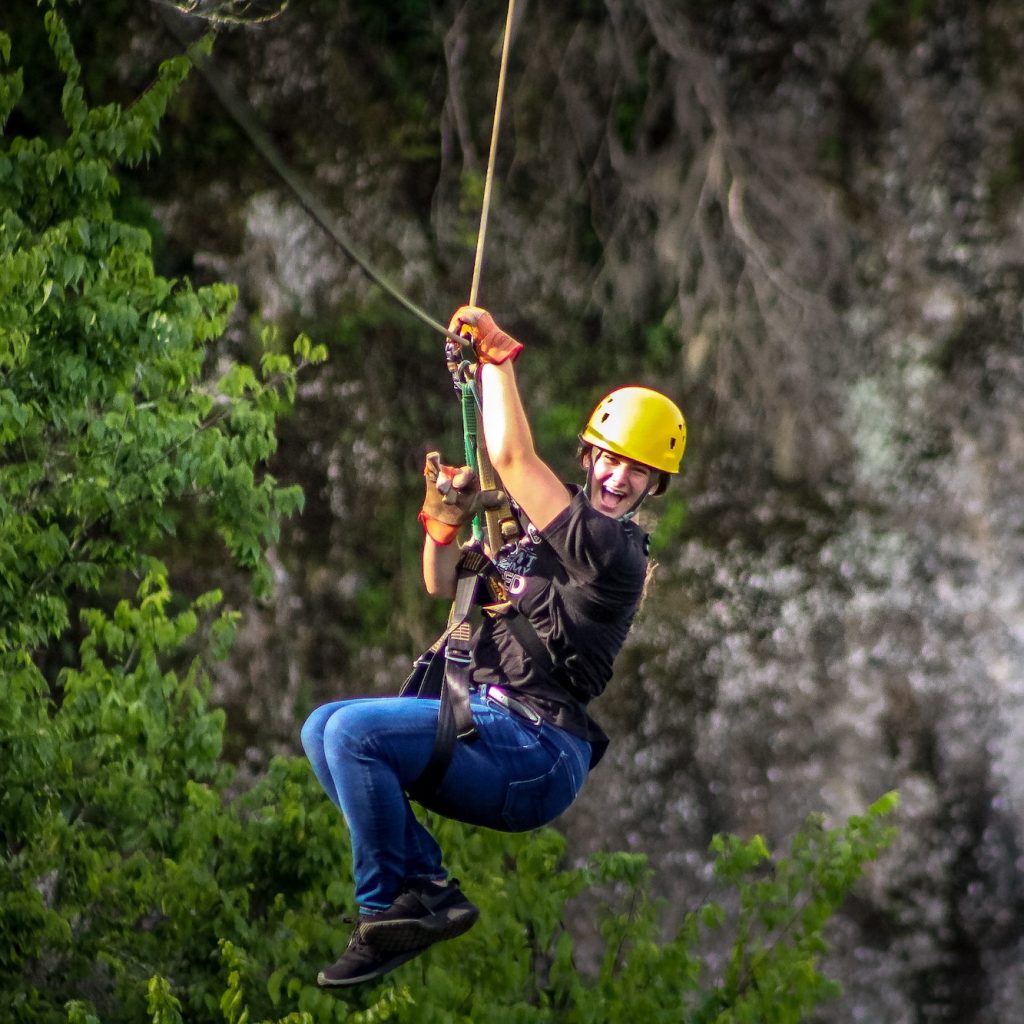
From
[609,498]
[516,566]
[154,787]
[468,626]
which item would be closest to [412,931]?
[468,626]

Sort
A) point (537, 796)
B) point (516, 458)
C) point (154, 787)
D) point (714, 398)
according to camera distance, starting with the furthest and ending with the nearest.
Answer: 1. point (714, 398)
2. point (154, 787)
3. point (537, 796)
4. point (516, 458)

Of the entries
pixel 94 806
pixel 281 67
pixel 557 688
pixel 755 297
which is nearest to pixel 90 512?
pixel 94 806

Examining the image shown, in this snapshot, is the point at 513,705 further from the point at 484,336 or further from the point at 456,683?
the point at 484,336

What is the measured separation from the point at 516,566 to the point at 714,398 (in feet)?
21.0

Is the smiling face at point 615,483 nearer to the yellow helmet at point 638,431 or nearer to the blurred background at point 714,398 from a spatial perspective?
the yellow helmet at point 638,431

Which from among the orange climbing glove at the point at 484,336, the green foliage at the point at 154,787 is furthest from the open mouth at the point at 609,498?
the green foliage at the point at 154,787

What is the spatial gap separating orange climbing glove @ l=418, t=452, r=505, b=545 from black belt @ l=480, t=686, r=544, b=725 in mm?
309

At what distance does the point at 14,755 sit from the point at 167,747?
4.92 feet

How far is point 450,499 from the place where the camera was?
363cm

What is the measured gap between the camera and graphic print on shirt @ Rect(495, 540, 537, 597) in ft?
12.2

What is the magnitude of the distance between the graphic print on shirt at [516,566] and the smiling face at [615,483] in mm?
161

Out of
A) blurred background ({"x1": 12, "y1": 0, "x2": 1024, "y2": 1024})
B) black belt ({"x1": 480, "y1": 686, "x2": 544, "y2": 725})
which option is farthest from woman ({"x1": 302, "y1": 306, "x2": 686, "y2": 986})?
blurred background ({"x1": 12, "y1": 0, "x2": 1024, "y2": 1024})

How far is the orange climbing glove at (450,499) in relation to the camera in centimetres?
362

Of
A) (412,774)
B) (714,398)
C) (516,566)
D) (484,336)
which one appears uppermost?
(714,398)
